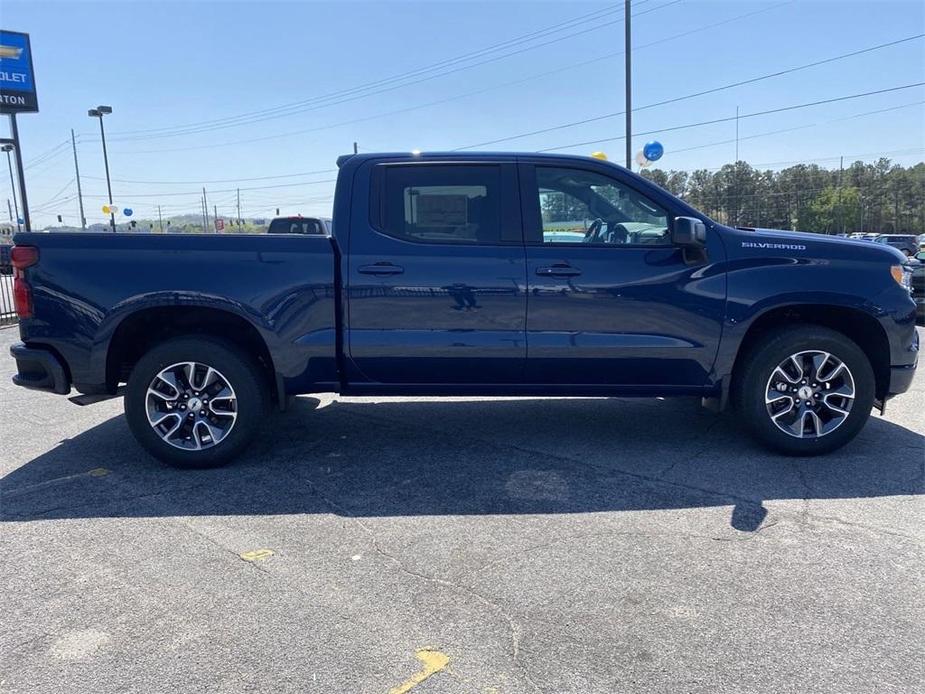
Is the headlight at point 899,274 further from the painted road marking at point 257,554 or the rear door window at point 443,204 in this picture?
the painted road marking at point 257,554

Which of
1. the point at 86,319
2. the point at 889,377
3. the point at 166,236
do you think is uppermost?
the point at 166,236

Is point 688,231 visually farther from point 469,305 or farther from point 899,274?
point 899,274

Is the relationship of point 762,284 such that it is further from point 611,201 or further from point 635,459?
point 635,459

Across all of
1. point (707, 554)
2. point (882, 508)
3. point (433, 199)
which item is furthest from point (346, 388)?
point (882, 508)

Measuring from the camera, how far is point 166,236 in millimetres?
4422

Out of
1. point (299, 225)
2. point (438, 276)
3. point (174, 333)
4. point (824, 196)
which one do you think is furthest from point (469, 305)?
point (824, 196)

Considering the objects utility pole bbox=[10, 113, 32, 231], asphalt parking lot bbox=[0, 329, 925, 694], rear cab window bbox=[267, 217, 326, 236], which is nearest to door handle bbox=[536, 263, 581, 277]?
asphalt parking lot bbox=[0, 329, 925, 694]

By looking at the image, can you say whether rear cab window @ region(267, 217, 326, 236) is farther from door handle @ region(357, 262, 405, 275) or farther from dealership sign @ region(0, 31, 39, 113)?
door handle @ region(357, 262, 405, 275)

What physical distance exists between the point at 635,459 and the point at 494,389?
1.09 m

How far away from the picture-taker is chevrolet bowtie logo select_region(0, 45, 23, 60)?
14.8 m

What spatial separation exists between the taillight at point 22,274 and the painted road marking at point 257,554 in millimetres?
2416

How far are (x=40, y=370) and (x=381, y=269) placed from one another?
241 centimetres

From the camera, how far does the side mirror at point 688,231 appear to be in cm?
435

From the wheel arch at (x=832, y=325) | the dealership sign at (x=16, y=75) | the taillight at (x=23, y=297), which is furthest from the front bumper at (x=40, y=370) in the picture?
the dealership sign at (x=16, y=75)
